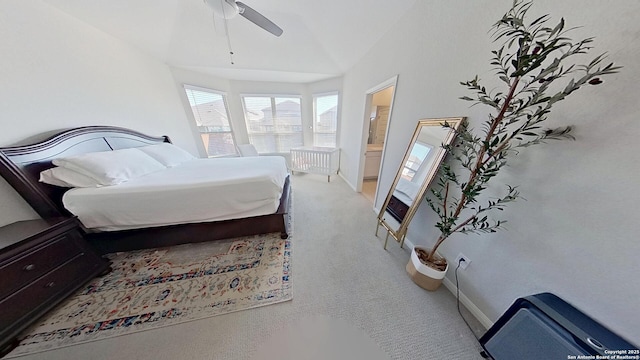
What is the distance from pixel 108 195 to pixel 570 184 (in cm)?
321

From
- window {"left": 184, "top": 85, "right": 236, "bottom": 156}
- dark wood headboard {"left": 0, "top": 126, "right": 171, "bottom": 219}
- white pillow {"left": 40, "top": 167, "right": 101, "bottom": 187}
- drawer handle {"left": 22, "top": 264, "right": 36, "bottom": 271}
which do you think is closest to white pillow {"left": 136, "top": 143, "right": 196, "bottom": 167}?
dark wood headboard {"left": 0, "top": 126, "right": 171, "bottom": 219}

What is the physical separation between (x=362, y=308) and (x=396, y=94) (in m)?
2.23

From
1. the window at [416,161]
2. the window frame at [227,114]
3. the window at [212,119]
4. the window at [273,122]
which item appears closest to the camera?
the window at [416,161]

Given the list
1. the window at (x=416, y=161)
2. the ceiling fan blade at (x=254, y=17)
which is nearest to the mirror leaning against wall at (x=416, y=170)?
the window at (x=416, y=161)

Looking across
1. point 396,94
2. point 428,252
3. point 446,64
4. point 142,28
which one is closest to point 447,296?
point 428,252

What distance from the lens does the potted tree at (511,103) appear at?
72 centimetres

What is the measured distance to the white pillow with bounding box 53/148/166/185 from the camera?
1.54 m

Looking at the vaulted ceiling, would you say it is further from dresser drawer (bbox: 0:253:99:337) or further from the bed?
dresser drawer (bbox: 0:253:99:337)

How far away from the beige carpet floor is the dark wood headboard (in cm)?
115

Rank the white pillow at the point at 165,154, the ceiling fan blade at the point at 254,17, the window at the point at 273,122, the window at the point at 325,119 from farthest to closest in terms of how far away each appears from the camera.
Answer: the window at the point at 273,122, the window at the point at 325,119, the white pillow at the point at 165,154, the ceiling fan blade at the point at 254,17

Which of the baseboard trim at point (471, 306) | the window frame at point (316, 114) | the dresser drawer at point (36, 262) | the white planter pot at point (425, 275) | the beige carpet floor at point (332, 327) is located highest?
the window frame at point (316, 114)

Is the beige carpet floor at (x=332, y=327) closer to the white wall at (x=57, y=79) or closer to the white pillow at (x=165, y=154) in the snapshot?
the white wall at (x=57, y=79)

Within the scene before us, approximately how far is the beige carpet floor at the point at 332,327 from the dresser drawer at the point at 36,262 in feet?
1.54

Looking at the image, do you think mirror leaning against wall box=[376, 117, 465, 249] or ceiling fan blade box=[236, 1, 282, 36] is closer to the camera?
mirror leaning against wall box=[376, 117, 465, 249]
